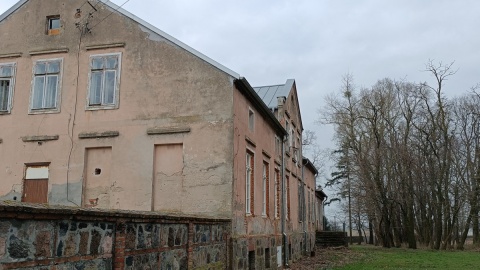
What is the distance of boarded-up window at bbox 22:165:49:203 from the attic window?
14.5ft

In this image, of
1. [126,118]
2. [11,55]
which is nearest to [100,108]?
[126,118]

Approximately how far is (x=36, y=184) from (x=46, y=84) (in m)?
3.24

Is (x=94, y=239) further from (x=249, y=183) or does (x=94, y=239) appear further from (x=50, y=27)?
(x=50, y=27)

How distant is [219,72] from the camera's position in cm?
1388

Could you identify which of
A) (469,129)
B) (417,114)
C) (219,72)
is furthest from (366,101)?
(219,72)

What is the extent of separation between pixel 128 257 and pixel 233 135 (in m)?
6.41

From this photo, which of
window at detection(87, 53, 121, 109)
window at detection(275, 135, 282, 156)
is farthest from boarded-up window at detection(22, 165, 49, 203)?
window at detection(275, 135, 282, 156)

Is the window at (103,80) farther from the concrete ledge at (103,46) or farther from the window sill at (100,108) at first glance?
the concrete ledge at (103,46)

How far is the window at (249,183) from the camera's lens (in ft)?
50.3

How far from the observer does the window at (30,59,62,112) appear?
1516 centimetres

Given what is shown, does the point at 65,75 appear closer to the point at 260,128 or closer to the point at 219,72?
the point at 219,72

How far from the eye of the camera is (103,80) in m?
14.9

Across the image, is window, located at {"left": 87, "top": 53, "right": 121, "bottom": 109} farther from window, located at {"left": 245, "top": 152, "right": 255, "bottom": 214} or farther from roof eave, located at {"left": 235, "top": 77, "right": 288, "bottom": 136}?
window, located at {"left": 245, "top": 152, "right": 255, "bottom": 214}

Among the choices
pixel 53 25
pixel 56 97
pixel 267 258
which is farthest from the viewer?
pixel 267 258
